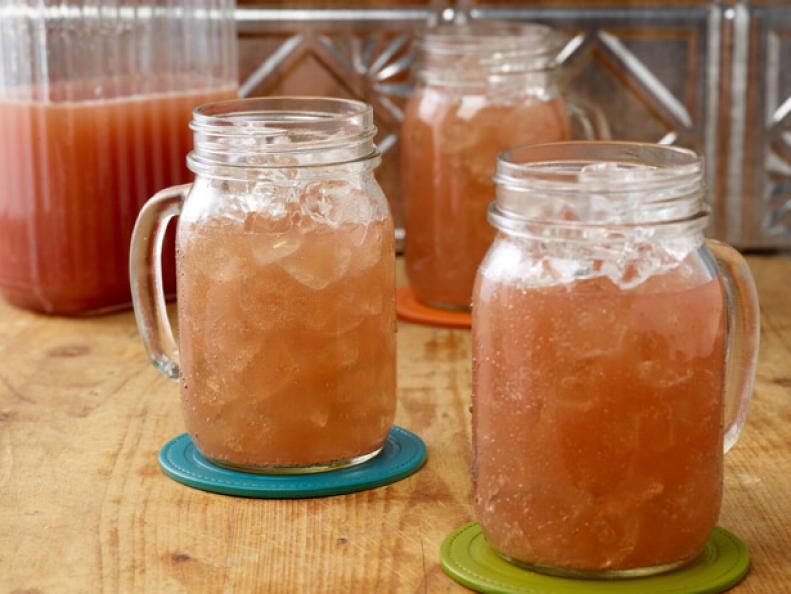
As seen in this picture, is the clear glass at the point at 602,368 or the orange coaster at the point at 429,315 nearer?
the clear glass at the point at 602,368

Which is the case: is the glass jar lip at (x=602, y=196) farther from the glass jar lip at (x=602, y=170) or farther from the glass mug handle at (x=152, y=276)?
the glass mug handle at (x=152, y=276)

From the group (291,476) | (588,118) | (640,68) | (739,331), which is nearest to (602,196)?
(739,331)

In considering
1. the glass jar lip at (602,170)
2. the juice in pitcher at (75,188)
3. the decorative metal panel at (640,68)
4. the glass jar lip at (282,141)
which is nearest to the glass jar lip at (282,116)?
the glass jar lip at (282,141)

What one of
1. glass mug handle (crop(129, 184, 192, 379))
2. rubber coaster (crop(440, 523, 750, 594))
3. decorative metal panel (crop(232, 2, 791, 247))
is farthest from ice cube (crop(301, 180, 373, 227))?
decorative metal panel (crop(232, 2, 791, 247))

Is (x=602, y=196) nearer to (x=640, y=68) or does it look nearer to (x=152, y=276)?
(x=152, y=276)

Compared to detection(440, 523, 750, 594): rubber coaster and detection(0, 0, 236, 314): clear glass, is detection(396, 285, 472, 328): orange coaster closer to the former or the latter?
detection(0, 0, 236, 314): clear glass

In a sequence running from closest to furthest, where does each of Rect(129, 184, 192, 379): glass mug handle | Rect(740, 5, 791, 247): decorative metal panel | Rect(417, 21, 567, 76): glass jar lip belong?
Rect(129, 184, 192, 379): glass mug handle
Rect(417, 21, 567, 76): glass jar lip
Rect(740, 5, 791, 247): decorative metal panel
